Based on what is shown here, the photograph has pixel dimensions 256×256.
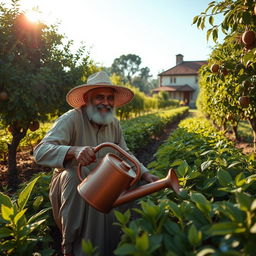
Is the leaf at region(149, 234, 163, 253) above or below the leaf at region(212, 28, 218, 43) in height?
below

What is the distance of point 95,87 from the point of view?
254 centimetres

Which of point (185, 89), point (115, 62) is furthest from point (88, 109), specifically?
point (115, 62)

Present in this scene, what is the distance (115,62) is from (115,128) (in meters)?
89.3

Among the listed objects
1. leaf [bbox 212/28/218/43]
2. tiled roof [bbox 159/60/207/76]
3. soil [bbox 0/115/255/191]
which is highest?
tiled roof [bbox 159/60/207/76]

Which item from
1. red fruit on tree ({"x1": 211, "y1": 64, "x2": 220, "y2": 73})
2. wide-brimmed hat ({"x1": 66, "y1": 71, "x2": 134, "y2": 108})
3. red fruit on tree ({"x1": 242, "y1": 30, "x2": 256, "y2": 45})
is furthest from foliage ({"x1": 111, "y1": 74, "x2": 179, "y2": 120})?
red fruit on tree ({"x1": 242, "y1": 30, "x2": 256, "y2": 45})

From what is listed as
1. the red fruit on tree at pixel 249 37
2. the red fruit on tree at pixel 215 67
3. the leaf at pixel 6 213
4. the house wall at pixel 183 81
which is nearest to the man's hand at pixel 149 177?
the leaf at pixel 6 213

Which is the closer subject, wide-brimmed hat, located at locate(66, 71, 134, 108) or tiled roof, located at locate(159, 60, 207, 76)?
wide-brimmed hat, located at locate(66, 71, 134, 108)

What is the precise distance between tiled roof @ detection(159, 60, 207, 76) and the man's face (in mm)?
44015

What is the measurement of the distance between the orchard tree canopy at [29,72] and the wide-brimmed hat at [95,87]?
1.60 m

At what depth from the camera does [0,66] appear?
3875 millimetres

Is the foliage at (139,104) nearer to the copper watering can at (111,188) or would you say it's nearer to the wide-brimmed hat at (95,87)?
the wide-brimmed hat at (95,87)

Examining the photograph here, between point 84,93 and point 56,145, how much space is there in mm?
772

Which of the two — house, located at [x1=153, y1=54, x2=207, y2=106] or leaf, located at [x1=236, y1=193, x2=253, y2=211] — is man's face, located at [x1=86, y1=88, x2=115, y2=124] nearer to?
leaf, located at [x1=236, y1=193, x2=253, y2=211]

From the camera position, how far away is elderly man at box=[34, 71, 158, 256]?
204 centimetres
